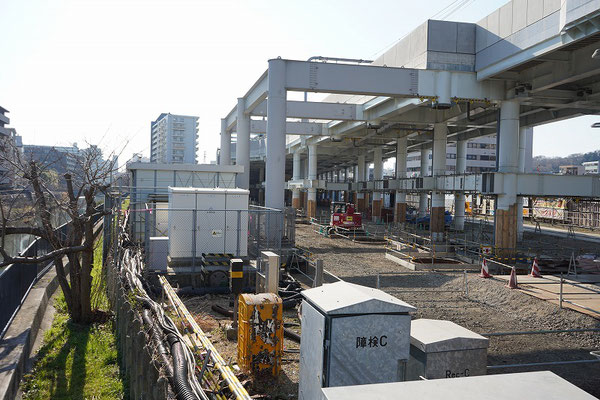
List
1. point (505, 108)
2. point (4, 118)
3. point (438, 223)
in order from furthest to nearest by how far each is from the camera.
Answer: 1. point (4, 118)
2. point (438, 223)
3. point (505, 108)

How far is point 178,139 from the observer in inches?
5802

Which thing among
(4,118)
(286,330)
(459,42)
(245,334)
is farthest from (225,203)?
(4,118)

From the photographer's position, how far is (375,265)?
76.4 feet

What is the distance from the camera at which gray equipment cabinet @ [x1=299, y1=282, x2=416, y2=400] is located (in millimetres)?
5305

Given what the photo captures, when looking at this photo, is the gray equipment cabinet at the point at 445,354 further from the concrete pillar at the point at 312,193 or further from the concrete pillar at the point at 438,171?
the concrete pillar at the point at 312,193

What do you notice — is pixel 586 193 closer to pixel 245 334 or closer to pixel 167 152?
pixel 245 334

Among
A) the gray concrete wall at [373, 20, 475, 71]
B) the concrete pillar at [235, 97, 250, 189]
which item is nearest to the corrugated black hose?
the gray concrete wall at [373, 20, 475, 71]

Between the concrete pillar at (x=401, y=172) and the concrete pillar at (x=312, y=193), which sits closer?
the concrete pillar at (x=401, y=172)

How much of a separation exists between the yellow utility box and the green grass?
10.1 feet

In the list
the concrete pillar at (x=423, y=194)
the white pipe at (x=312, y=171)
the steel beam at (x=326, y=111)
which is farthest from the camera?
the white pipe at (x=312, y=171)

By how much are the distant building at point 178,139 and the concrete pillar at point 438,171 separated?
11669cm

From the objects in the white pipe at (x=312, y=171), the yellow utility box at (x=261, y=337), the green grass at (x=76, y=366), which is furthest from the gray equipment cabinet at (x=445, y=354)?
the white pipe at (x=312, y=171)

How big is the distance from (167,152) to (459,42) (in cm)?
13093

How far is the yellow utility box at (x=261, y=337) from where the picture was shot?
7.97m
